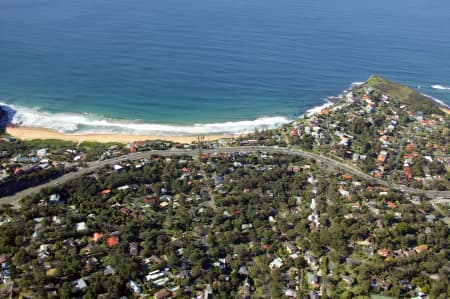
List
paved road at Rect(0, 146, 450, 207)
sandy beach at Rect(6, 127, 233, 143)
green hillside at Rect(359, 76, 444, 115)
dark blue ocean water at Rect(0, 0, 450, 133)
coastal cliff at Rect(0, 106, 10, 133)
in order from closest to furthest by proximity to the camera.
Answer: paved road at Rect(0, 146, 450, 207) < sandy beach at Rect(6, 127, 233, 143) < coastal cliff at Rect(0, 106, 10, 133) < dark blue ocean water at Rect(0, 0, 450, 133) < green hillside at Rect(359, 76, 444, 115)

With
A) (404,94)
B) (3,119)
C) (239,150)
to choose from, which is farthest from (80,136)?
(404,94)

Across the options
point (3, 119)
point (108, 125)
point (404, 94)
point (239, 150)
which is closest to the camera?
point (239, 150)

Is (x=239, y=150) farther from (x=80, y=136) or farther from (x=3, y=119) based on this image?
(x=3, y=119)

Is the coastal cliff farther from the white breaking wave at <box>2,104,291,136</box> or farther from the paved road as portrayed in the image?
the paved road

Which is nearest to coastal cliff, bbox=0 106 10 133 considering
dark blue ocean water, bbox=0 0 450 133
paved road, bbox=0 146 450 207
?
dark blue ocean water, bbox=0 0 450 133

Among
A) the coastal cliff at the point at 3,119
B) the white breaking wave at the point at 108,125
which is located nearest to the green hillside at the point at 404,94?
the white breaking wave at the point at 108,125
